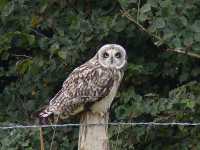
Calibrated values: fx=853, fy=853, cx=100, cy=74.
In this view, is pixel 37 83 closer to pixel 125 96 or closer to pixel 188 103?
pixel 125 96

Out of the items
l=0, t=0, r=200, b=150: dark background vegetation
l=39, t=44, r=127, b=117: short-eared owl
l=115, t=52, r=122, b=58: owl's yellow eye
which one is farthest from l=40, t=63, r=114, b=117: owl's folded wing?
l=0, t=0, r=200, b=150: dark background vegetation

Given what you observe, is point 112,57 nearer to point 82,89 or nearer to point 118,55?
point 118,55

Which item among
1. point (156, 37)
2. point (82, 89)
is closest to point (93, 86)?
point (82, 89)

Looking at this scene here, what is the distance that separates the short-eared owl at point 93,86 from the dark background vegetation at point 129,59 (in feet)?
2.80

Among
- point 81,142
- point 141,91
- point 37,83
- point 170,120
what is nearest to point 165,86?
point 141,91

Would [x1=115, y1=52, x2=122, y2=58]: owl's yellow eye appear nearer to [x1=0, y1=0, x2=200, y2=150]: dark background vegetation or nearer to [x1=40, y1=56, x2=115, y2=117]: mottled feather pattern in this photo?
[x1=40, y1=56, x2=115, y2=117]: mottled feather pattern

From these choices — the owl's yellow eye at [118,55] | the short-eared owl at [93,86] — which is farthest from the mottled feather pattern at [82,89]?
the owl's yellow eye at [118,55]

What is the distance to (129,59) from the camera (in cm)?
673

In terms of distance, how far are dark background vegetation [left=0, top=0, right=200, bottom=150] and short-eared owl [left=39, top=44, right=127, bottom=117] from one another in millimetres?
853

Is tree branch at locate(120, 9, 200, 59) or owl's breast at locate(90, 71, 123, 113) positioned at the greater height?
tree branch at locate(120, 9, 200, 59)

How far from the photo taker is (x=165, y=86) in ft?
22.5

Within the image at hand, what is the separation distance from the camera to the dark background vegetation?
613cm

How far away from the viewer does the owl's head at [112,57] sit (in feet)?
17.1

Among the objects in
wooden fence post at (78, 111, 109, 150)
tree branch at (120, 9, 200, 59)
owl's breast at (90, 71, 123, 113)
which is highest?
tree branch at (120, 9, 200, 59)
